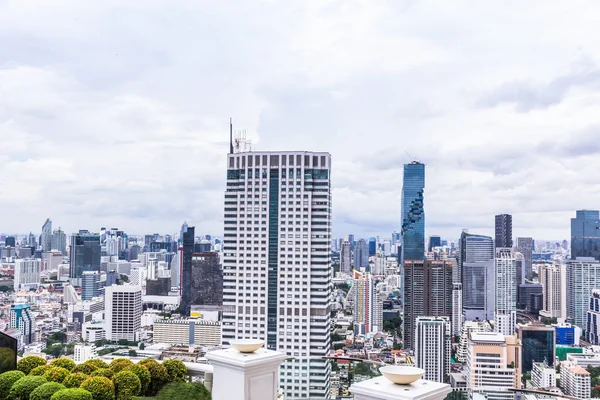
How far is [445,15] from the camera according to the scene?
20.3 feet

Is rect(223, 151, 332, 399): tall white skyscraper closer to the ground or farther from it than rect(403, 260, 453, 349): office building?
farther from it

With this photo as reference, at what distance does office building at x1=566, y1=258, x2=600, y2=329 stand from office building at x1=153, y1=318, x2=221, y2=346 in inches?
660

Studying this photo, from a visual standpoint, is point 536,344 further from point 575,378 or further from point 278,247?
point 278,247

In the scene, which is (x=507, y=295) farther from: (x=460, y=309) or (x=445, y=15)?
(x=445, y=15)

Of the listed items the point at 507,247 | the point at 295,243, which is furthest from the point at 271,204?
the point at 507,247

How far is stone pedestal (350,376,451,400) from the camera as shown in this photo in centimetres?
132

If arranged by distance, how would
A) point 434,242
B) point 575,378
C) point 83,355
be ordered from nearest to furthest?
point 83,355, point 575,378, point 434,242

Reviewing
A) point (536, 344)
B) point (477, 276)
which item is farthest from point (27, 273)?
point (477, 276)

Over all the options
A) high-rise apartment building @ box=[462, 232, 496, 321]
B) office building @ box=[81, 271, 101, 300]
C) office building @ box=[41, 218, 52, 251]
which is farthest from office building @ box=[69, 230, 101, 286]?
high-rise apartment building @ box=[462, 232, 496, 321]

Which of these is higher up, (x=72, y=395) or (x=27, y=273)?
(x=72, y=395)

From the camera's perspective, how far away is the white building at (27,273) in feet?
75.4

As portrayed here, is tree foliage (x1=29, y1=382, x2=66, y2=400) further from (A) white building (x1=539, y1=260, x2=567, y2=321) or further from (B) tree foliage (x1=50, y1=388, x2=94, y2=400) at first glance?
(A) white building (x1=539, y1=260, x2=567, y2=321)

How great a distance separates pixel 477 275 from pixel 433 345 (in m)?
11.4

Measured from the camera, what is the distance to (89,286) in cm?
2925
